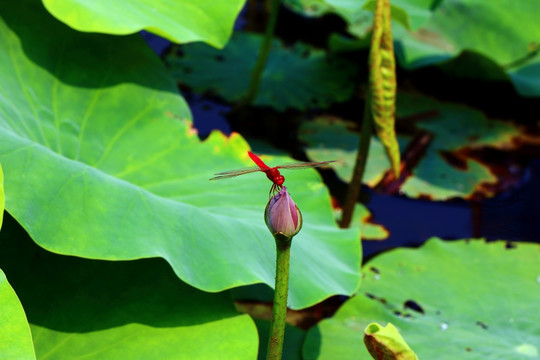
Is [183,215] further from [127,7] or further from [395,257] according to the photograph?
[395,257]

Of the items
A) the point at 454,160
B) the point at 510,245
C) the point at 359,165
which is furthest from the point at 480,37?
the point at 359,165

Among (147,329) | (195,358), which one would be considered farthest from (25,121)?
(195,358)

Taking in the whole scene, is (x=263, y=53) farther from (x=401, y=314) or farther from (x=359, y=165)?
(x=401, y=314)

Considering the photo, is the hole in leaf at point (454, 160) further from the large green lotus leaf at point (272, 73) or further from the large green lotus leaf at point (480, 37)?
the large green lotus leaf at point (272, 73)

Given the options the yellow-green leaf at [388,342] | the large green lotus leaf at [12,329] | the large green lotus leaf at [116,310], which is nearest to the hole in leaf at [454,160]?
the large green lotus leaf at [116,310]

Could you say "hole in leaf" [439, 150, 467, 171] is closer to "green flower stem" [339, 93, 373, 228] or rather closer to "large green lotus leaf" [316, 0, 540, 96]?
"large green lotus leaf" [316, 0, 540, 96]

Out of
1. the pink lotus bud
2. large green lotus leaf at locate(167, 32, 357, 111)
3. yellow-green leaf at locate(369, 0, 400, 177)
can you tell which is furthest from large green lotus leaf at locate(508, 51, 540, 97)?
the pink lotus bud
